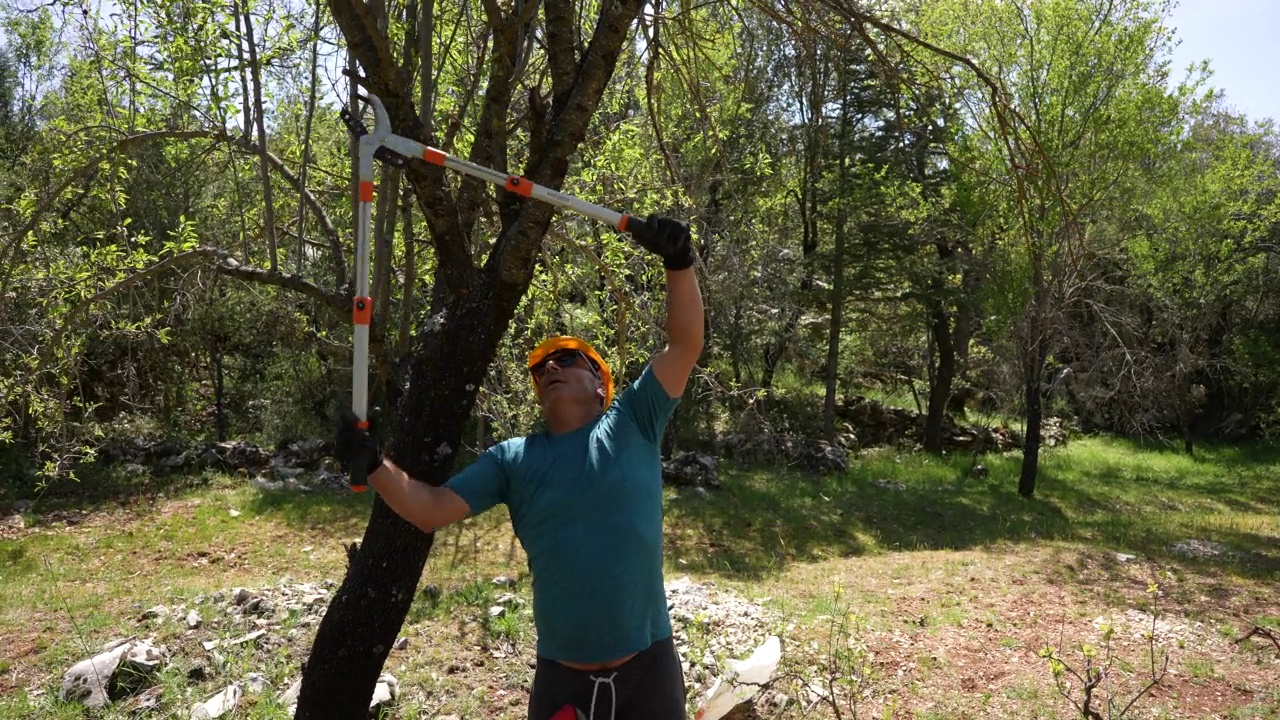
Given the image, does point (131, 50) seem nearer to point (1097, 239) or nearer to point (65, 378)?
point (65, 378)

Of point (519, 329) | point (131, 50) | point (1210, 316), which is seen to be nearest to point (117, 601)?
point (519, 329)

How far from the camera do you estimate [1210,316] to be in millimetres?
21297

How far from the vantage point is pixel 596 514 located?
90.2 inches

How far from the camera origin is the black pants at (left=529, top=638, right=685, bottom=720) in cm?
226

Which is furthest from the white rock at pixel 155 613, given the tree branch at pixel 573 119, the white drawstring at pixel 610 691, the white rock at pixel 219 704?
the white drawstring at pixel 610 691

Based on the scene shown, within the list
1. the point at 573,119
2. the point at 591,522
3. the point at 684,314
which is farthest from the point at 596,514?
the point at 573,119

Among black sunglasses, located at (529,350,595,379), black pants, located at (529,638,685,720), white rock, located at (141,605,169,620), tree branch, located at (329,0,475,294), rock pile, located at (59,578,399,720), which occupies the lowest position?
→ white rock, located at (141,605,169,620)

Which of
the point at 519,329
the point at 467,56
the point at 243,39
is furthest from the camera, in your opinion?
the point at 519,329

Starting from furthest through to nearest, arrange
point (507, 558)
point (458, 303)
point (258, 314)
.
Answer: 1. point (258, 314)
2. point (507, 558)
3. point (458, 303)

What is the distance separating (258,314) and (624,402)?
1423 cm

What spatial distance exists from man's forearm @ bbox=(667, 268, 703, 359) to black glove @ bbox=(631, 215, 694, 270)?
0.14ft

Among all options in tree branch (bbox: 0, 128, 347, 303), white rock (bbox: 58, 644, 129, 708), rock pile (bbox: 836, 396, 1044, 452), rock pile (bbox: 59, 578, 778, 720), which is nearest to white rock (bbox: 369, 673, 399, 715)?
rock pile (bbox: 59, 578, 778, 720)

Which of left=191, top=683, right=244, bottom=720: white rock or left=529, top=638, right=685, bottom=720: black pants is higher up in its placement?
left=529, top=638, right=685, bottom=720: black pants

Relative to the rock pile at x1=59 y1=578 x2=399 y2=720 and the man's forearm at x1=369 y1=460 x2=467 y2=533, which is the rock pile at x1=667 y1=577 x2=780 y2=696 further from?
the man's forearm at x1=369 y1=460 x2=467 y2=533
